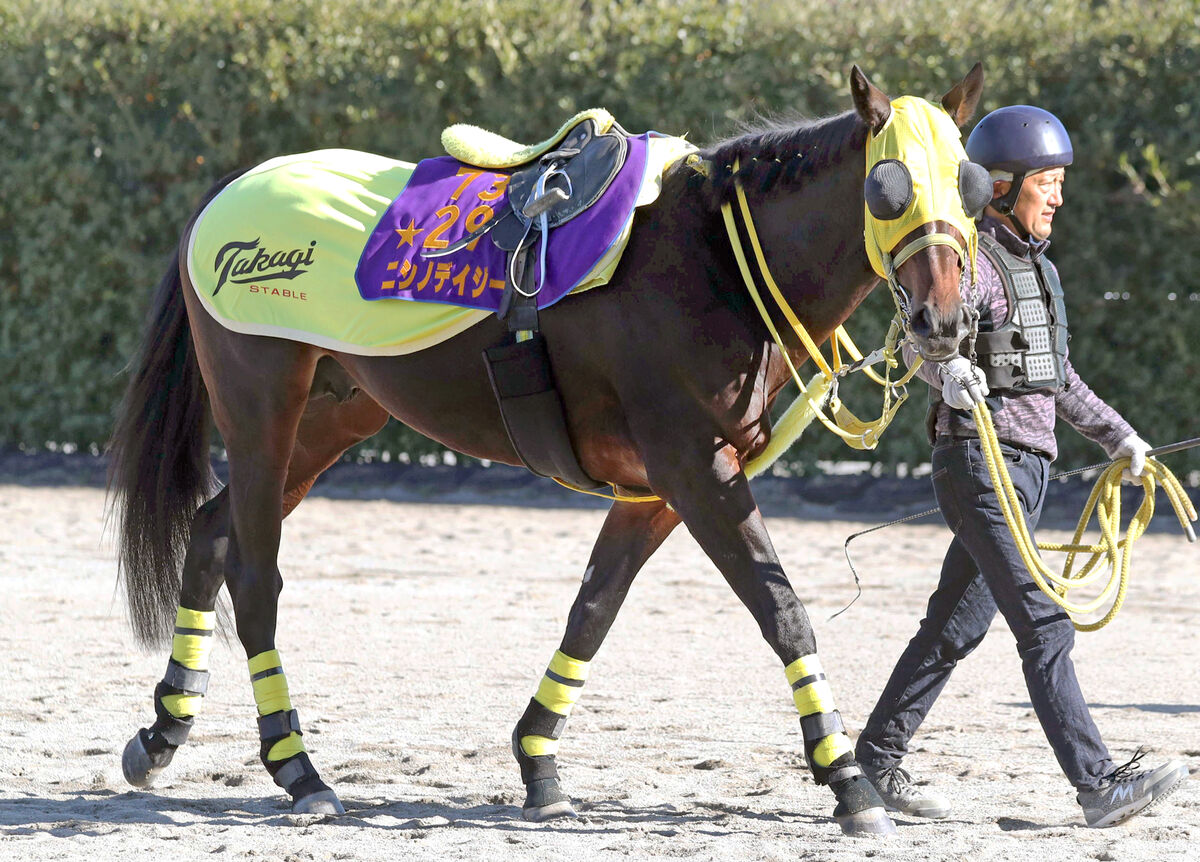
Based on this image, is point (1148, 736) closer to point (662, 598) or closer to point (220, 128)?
point (662, 598)

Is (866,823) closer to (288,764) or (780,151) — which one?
(288,764)

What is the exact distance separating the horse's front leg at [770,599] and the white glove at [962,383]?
535 millimetres

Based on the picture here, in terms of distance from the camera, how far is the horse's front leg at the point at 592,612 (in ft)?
13.0

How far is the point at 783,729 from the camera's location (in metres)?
4.69

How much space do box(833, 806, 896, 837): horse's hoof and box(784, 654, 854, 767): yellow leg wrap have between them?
0.47 feet

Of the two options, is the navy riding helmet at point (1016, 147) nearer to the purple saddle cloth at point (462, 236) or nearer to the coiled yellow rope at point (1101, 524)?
the coiled yellow rope at point (1101, 524)

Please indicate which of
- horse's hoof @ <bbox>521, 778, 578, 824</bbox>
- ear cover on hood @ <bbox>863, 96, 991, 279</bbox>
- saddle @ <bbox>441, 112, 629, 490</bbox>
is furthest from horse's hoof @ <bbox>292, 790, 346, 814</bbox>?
ear cover on hood @ <bbox>863, 96, 991, 279</bbox>

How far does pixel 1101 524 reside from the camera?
12.7ft

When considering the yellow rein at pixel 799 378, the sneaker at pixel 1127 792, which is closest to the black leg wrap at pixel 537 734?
the yellow rein at pixel 799 378

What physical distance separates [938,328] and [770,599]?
2.48ft

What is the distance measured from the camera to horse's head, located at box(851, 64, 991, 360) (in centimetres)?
321

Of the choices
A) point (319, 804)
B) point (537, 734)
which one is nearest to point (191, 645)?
point (319, 804)

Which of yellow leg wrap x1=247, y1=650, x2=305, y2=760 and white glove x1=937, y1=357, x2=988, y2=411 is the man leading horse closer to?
white glove x1=937, y1=357, x2=988, y2=411

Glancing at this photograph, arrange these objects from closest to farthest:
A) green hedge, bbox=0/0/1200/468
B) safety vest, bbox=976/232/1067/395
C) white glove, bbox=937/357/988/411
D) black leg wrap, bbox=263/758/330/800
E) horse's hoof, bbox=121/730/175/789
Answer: white glove, bbox=937/357/988/411 → safety vest, bbox=976/232/1067/395 → black leg wrap, bbox=263/758/330/800 → horse's hoof, bbox=121/730/175/789 → green hedge, bbox=0/0/1200/468
